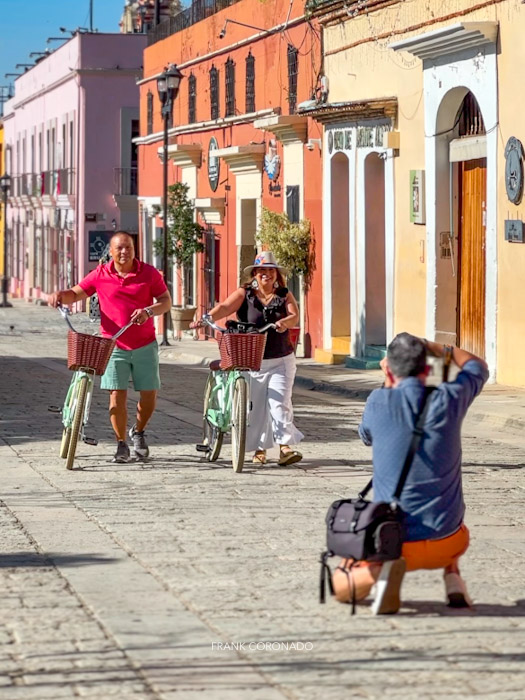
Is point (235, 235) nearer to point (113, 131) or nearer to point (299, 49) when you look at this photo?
point (299, 49)

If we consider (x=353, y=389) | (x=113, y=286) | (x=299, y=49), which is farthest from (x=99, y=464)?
(x=299, y=49)

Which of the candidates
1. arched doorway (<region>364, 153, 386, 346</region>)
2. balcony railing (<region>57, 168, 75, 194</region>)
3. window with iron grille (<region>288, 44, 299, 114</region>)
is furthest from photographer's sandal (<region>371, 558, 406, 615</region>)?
balcony railing (<region>57, 168, 75, 194</region>)

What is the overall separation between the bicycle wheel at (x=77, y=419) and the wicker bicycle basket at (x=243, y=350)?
3.46 feet

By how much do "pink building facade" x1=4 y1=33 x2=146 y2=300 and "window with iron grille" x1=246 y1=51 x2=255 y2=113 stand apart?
1802 cm

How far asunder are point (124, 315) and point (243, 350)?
937mm

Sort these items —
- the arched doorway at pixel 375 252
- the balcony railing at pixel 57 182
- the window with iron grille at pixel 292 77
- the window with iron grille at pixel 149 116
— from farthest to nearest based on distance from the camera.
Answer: the balcony railing at pixel 57 182
the window with iron grille at pixel 149 116
the window with iron grille at pixel 292 77
the arched doorway at pixel 375 252

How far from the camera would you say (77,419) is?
1173 cm

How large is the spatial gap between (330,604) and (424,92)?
48.9ft

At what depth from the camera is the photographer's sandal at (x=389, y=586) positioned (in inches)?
265

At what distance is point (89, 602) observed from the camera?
7.12m

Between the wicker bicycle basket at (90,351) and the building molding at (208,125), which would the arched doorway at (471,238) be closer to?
the building molding at (208,125)

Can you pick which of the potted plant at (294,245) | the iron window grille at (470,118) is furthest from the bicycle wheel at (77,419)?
the potted plant at (294,245)

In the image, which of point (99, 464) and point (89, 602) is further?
point (99, 464)

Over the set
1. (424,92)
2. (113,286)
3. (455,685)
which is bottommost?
(455,685)
